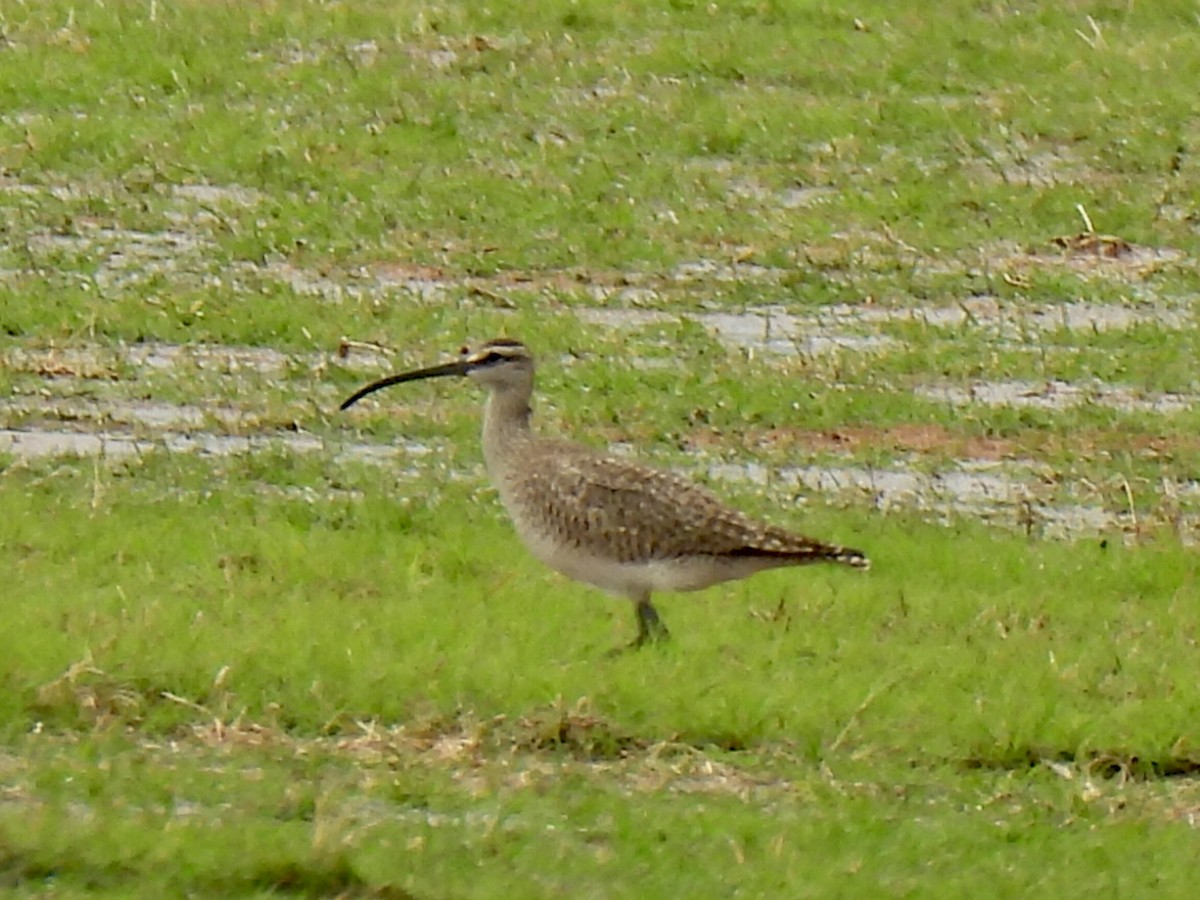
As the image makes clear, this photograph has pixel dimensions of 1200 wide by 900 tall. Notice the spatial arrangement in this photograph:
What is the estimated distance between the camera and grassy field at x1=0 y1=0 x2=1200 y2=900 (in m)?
8.62

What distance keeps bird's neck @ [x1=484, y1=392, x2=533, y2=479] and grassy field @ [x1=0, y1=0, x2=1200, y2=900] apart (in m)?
0.36

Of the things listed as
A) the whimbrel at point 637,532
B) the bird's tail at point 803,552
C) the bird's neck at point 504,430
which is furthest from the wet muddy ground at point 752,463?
the bird's tail at point 803,552

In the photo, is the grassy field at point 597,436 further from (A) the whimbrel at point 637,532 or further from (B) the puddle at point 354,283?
(A) the whimbrel at point 637,532

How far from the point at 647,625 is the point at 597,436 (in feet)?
9.22

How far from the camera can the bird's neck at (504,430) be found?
1118cm

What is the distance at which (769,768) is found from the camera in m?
9.23

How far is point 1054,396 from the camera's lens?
46.2 ft

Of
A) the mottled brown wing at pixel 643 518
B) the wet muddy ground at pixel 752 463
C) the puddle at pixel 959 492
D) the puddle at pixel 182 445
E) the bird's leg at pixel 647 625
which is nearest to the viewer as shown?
the bird's leg at pixel 647 625

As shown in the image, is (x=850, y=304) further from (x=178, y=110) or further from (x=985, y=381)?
(x=178, y=110)

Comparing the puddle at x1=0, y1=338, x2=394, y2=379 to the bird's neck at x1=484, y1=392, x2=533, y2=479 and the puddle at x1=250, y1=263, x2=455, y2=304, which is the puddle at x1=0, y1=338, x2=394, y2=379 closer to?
the puddle at x1=250, y1=263, x2=455, y2=304

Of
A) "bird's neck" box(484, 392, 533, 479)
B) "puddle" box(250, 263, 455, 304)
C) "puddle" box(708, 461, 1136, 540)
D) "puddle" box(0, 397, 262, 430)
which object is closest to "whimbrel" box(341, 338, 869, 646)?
"bird's neck" box(484, 392, 533, 479)

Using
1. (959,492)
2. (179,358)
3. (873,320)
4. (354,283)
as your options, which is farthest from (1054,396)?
(179,358)

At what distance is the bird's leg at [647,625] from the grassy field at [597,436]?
8cm

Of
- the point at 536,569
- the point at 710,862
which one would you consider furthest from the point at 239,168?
the point at 710,862
